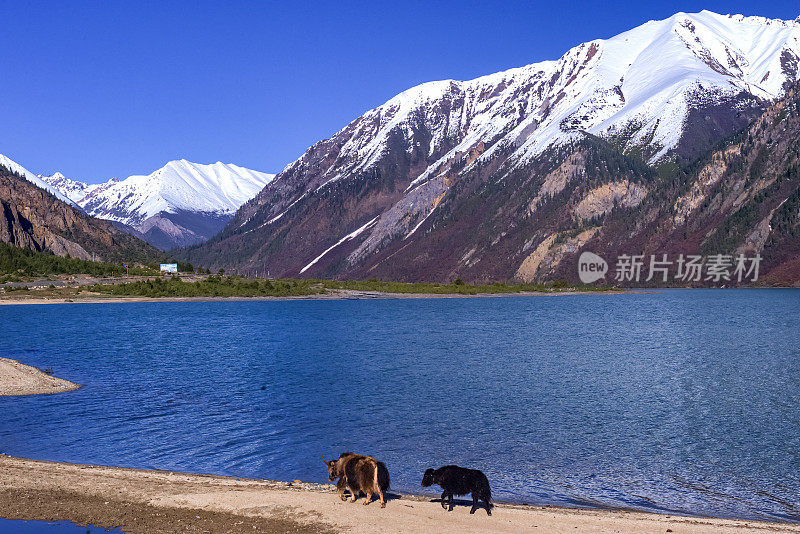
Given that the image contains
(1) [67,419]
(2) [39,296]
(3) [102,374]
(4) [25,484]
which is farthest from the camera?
(2) [39,296]

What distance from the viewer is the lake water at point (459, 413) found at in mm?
27844

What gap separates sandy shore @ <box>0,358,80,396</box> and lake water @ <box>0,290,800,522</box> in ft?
4.50

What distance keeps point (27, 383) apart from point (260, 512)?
1193 inches

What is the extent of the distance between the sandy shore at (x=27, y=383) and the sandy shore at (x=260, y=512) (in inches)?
822

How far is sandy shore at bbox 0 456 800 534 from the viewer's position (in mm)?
19672

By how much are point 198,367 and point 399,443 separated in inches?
1225

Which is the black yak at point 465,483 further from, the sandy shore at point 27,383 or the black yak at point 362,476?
the sandy shore at point 27,383

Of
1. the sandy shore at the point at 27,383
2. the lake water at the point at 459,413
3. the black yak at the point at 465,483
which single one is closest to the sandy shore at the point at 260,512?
the black yak at the point at 465,483

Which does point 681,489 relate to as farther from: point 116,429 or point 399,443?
point 116,429

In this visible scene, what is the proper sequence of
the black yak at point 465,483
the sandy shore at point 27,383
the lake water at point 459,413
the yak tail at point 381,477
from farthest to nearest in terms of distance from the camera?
1. the sandy shore at point 27,383
2. the lake water at point 459,413
3. the yak tail at point 381,477
4. the black yak at point 465,483

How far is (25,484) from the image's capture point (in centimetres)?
2281

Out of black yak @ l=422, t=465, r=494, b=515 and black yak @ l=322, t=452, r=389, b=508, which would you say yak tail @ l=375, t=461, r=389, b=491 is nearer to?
black yak @ l=322, t=452, r=389, b=508

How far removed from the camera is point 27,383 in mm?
44938

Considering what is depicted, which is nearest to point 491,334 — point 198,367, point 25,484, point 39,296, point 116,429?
point 198,367
